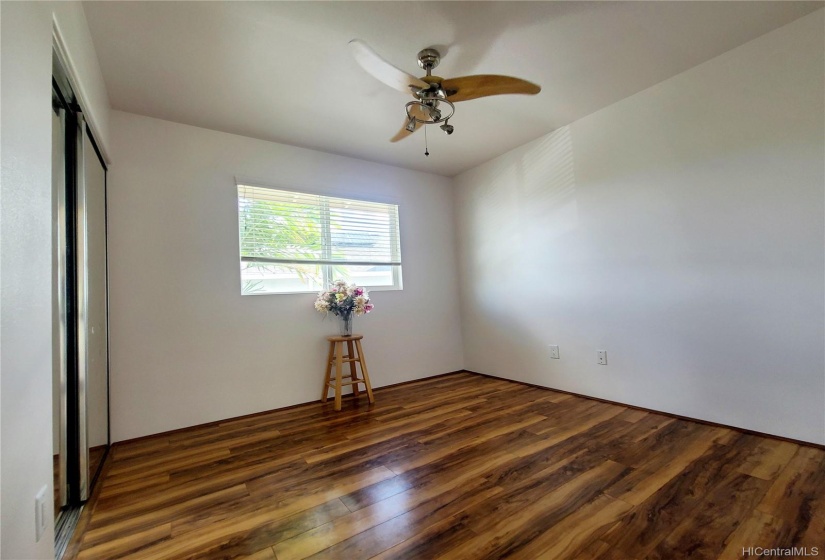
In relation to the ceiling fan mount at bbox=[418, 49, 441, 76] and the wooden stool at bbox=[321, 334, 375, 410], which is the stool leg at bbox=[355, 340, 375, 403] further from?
the ceiling fan mount at bbox=[418, 49, 441, 76]

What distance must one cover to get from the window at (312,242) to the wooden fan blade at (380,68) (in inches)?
73.2

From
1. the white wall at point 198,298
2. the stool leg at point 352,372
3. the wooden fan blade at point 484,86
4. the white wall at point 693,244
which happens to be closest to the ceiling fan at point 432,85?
the wooden fan blade at point 484,86

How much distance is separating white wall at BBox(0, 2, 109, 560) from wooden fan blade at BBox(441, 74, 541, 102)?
1.68 meters

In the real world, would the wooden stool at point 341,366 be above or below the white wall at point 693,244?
below

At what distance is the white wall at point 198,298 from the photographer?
2.65 m

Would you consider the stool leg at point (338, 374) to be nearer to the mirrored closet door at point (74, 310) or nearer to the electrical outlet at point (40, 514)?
the mirrored closet door at point (74, 310)

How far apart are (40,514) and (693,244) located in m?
3.60

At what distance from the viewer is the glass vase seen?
339 cm

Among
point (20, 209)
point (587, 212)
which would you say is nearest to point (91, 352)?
point (20, 209)

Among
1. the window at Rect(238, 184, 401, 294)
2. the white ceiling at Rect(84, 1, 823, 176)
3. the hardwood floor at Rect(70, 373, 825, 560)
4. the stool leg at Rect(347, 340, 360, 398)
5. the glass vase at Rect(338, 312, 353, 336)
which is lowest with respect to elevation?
the hardwood floor at Rect(70, 373, 825, 560)

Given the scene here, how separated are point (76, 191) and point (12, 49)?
1046 millimetres

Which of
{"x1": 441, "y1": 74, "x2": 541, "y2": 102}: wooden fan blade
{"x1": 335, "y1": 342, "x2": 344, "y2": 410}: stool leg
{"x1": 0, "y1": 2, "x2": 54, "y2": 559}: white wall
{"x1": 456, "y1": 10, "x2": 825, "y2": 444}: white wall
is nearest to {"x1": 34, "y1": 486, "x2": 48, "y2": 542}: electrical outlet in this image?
{"x1": 0, "y1": 2, "x2": 54, "y2": 559}: white wall

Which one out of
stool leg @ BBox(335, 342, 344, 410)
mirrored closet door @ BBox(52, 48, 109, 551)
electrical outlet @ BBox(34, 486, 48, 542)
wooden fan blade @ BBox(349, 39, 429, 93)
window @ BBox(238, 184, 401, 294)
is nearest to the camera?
electrical outlet @ BBox(34, 486, 48, 542)

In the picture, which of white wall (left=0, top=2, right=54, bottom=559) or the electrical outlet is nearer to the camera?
white wall (left=0, top=2, right=54, bottom=559)
